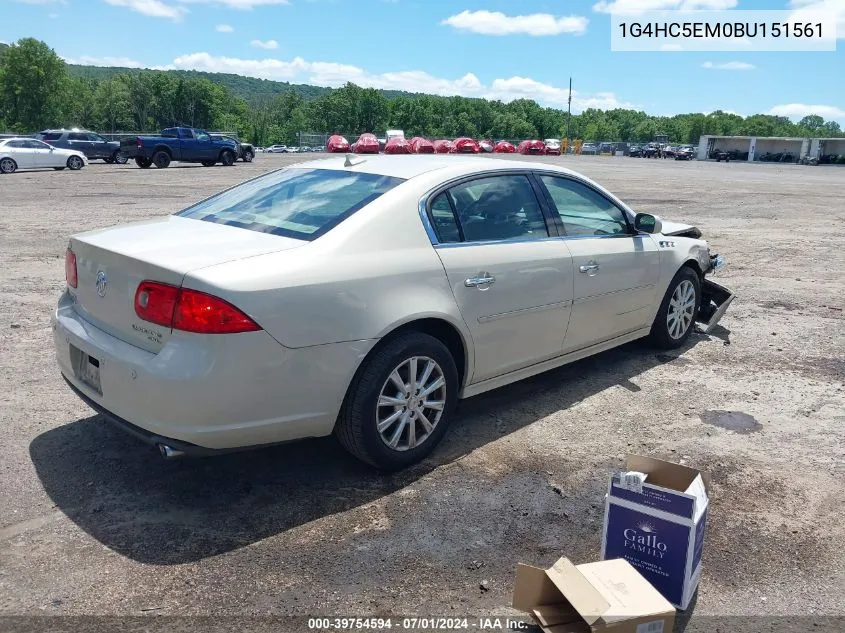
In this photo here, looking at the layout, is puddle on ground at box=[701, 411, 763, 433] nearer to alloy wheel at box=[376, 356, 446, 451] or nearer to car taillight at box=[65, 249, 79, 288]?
alloy wheel at box=[376, 356, 446, 451]

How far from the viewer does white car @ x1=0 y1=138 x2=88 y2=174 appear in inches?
1059

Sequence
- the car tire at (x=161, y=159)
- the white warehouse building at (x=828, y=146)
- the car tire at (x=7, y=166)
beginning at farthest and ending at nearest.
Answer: the white warehouse building at (x=828, y=146) → the car tire at (x=161, y=159) → the car tire at (x=7, y=166)

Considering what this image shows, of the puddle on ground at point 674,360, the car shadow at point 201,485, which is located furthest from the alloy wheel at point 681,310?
the car shadow at point 201,485

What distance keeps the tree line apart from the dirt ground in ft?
357

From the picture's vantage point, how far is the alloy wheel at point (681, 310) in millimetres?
5938

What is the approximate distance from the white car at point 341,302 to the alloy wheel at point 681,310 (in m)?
1.00

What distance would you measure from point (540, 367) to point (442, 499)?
4.46 ft

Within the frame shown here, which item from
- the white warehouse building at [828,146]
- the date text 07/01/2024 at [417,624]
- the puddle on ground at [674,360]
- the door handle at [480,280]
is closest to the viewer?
the date text 07/01/2024 at [417,624]

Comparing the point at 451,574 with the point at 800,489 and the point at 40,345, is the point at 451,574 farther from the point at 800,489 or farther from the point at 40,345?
the point at 40,345

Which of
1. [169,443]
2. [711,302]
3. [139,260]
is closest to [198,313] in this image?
[139,260]

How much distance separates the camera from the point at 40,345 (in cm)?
579

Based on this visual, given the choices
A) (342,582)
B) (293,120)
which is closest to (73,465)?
(342,582)

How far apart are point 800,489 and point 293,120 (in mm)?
166081

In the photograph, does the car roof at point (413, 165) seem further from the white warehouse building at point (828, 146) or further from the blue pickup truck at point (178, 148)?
the white warehouse building at point (828, 146)
